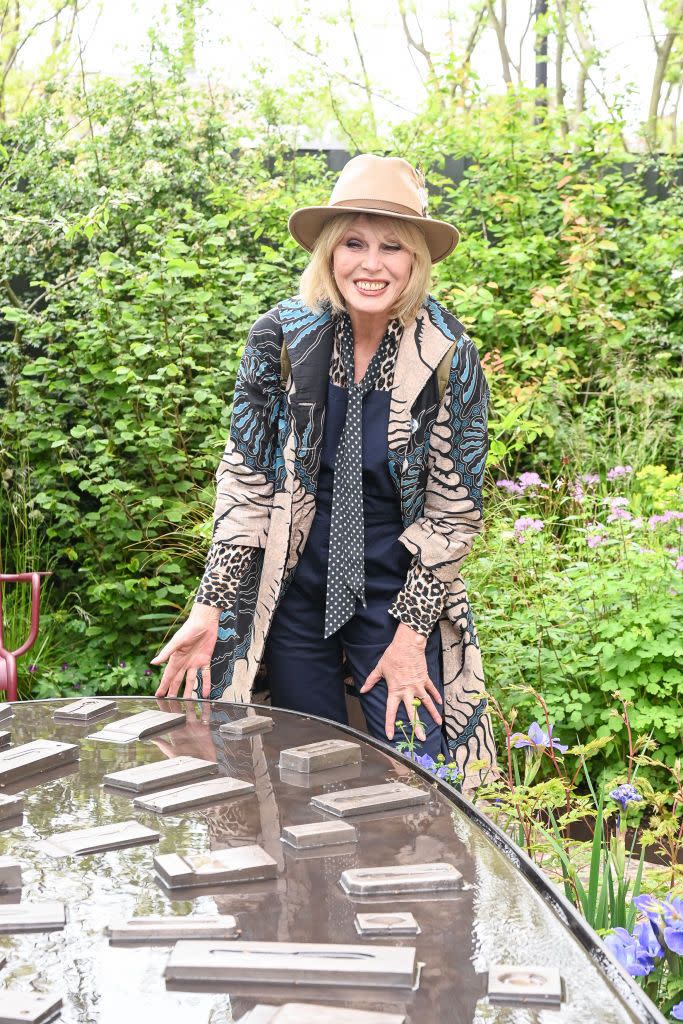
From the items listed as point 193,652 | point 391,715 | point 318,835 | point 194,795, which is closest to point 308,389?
point 193,652

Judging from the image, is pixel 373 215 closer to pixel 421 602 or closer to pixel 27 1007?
pixel 421 602

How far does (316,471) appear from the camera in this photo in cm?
249

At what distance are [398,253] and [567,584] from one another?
1994mm

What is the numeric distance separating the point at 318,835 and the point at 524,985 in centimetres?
40

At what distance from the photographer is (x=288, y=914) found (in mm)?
1118

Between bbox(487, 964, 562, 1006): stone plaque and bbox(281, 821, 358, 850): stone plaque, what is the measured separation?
355 mm

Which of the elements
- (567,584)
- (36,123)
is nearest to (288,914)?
(567,584)

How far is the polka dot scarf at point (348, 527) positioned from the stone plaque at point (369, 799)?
1.03 m

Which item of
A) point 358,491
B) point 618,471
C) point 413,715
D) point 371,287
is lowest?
point 413,715

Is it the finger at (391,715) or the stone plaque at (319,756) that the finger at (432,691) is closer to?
the finger at (391,715)

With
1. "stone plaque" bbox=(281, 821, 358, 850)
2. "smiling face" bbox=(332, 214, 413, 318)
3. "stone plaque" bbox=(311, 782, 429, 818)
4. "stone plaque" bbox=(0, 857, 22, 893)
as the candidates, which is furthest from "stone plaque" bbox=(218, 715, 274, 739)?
"smiling face" bbox=(332, 214, 413, 318)

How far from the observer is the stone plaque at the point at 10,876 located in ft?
3.90

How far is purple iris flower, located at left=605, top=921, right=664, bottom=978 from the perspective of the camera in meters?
1.39

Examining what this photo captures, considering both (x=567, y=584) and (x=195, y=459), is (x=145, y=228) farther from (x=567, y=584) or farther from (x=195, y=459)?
(x=567, y=584)
